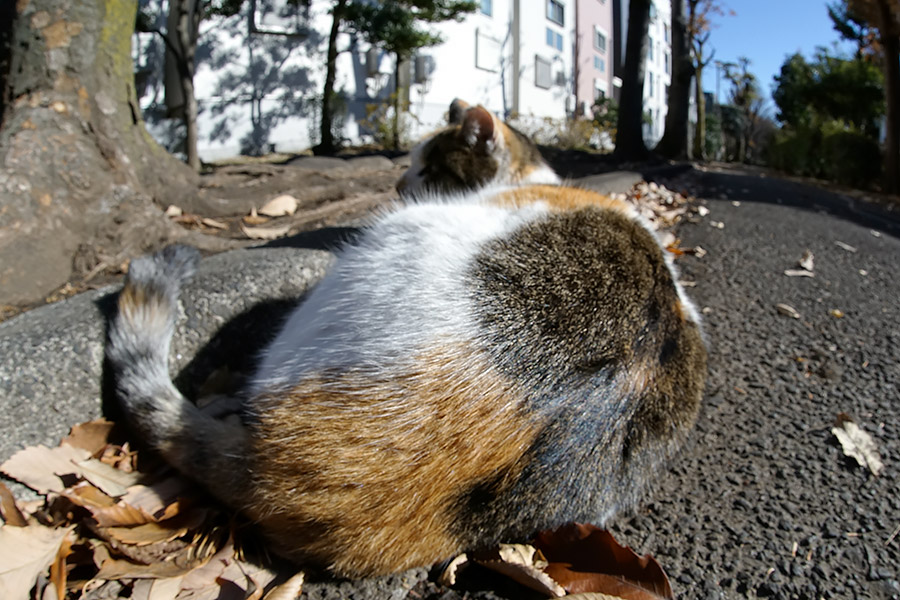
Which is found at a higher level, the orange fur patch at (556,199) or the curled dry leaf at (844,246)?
the orange fur patch at (556,199)

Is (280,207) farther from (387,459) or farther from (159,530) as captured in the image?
(387,459)

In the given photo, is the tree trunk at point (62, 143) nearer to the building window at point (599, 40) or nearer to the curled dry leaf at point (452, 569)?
the curled dry leaf at point (452, 569)

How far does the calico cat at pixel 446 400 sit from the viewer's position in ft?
4.58

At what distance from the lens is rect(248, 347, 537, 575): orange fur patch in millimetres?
1371

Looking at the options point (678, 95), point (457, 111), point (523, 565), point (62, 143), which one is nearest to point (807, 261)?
point (457, 111)

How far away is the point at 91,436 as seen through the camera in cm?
189

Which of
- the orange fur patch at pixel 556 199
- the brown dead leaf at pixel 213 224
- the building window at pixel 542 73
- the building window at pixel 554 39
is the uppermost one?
the building window at pixel 554 39

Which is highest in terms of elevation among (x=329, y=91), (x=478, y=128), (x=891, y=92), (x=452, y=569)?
(x=329, y=91)

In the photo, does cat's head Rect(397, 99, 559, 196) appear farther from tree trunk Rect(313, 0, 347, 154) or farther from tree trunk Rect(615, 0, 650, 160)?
tree trunk Rect(313, 0, 347, 154)

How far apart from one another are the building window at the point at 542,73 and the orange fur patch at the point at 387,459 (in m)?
23.9

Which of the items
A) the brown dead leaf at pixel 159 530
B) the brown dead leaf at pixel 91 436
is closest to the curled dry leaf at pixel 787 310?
the brown dead leaf at pixel 159 530

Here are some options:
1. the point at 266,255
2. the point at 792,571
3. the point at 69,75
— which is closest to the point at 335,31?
the point at 69,75

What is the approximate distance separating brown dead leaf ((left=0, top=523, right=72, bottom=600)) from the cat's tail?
339 mm

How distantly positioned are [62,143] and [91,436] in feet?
5.69
